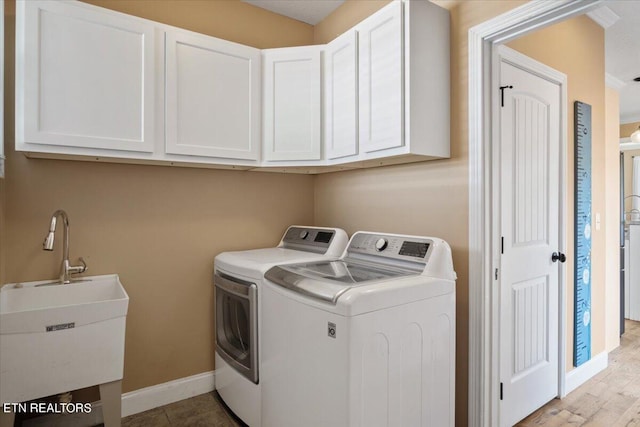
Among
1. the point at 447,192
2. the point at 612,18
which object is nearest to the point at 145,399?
the point at 447,192

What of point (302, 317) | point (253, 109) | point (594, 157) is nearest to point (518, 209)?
point (594, 157)

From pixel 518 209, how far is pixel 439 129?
0.70 m

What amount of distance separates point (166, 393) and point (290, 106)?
2.03m

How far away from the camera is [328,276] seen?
5.36 ft

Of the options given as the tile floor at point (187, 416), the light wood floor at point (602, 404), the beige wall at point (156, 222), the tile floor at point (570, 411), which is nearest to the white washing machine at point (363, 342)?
the tile floor at point (187, 416)

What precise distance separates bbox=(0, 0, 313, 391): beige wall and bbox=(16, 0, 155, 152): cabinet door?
1.10 feet

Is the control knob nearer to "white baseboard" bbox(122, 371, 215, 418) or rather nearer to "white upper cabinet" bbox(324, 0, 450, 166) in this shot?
"white upper cabinet" bbox(324, 0, 450, 166)

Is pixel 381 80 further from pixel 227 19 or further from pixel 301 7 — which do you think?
pixel 227 19

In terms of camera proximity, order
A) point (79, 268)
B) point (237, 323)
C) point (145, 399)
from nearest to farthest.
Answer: point (79, 268) < point (237, 323) < point (145, 399)

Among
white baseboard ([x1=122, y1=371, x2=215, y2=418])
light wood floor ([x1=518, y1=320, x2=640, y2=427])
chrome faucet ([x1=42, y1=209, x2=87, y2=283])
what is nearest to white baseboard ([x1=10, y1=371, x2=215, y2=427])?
white baseboard ([x1=122, y1=371, x2=215, y2=418])

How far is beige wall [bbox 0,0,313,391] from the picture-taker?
1932 millimetres

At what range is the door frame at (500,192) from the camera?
1804 millimetres

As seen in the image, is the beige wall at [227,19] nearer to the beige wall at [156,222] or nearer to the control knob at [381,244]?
the beige wall at [156,222]

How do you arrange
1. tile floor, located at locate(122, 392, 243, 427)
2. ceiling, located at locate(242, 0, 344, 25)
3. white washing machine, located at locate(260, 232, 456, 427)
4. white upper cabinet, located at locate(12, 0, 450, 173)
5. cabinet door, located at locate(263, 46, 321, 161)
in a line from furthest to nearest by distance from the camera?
ceiling, located at locate(242, 0, 344, 25) → cabinet door, located at locate(263, 46, 321, 161) → tile floor, located at locate(122, 392, 243, 427) → white upper cabinet, located at locate(12, 0, 450, 173) → white washing machine, located at locate(260, 232, 456, 427)
